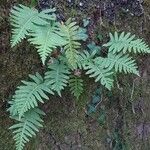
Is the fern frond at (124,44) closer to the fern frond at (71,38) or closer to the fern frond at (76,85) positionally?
the fern frond at (71,38)

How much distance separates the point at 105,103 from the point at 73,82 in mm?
528

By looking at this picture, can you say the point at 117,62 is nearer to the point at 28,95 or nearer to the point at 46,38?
the point at 46,38

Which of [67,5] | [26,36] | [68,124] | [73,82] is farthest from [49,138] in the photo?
[67,5]

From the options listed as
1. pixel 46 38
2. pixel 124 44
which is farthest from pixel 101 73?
pixel 46 38

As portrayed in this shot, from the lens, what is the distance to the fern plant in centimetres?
368

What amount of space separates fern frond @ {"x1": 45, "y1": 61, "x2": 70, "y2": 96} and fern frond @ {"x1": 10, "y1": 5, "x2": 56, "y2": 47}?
40 centimetres

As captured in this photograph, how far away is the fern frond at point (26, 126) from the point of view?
3773 millimetres

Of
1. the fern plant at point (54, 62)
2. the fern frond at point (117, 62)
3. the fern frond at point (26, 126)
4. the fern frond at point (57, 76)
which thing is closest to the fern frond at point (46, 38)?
the fern plant at point (54, 62)

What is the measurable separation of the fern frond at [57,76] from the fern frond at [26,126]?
12.5 inches

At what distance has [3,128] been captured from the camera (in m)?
4.05

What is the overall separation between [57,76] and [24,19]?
1.93ft

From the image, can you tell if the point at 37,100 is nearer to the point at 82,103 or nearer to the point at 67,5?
the point at 82,103

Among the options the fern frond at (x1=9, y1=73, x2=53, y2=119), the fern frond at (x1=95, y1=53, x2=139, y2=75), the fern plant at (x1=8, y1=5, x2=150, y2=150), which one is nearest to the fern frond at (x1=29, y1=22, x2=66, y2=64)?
the fern plant at (x1=8, y1=5, x2=150, y2=150)

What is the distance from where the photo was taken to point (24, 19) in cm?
369
